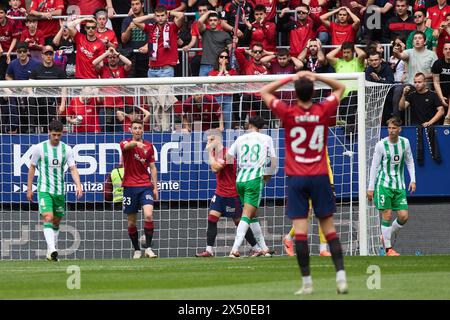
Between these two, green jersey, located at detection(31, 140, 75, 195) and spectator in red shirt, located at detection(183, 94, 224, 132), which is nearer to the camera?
green jersey, located at detection(31, 140, 75, 195)

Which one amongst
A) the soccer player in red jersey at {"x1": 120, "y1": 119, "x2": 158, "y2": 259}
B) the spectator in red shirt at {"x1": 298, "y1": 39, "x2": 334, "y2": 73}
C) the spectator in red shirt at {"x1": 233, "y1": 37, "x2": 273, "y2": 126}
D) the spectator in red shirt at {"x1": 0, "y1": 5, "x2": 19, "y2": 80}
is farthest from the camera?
the spectator in red shirt at {"x1": 0, "y1": 5, "x2": 19, "y2": 80}

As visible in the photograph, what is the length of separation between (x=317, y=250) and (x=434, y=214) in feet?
7.08

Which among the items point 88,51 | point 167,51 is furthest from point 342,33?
point 88,51

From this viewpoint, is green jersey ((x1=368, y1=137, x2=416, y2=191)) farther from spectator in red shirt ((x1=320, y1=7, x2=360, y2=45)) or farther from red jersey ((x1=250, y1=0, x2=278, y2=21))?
red jersey ((x1=250, y1=0, x2=278, y2=21))

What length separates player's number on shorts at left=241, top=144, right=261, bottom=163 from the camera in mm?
18500

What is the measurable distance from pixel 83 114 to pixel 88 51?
85.2 inches

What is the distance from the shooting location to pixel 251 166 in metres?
18.6

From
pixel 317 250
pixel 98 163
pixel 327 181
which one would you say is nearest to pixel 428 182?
pixel 317 250

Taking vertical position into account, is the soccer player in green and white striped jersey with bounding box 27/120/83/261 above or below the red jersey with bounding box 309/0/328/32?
below

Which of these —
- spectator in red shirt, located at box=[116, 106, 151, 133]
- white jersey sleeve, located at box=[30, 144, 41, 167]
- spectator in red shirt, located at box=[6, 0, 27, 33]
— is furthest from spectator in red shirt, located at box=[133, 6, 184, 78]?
white jersey sleeve, located at box=[30, 144, 41, 167]

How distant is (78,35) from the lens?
23.7m

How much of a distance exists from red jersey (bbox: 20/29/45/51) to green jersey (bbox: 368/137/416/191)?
8201 millimetres

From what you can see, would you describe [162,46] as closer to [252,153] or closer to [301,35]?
[301,35]

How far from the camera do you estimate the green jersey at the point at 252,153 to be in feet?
60.7
